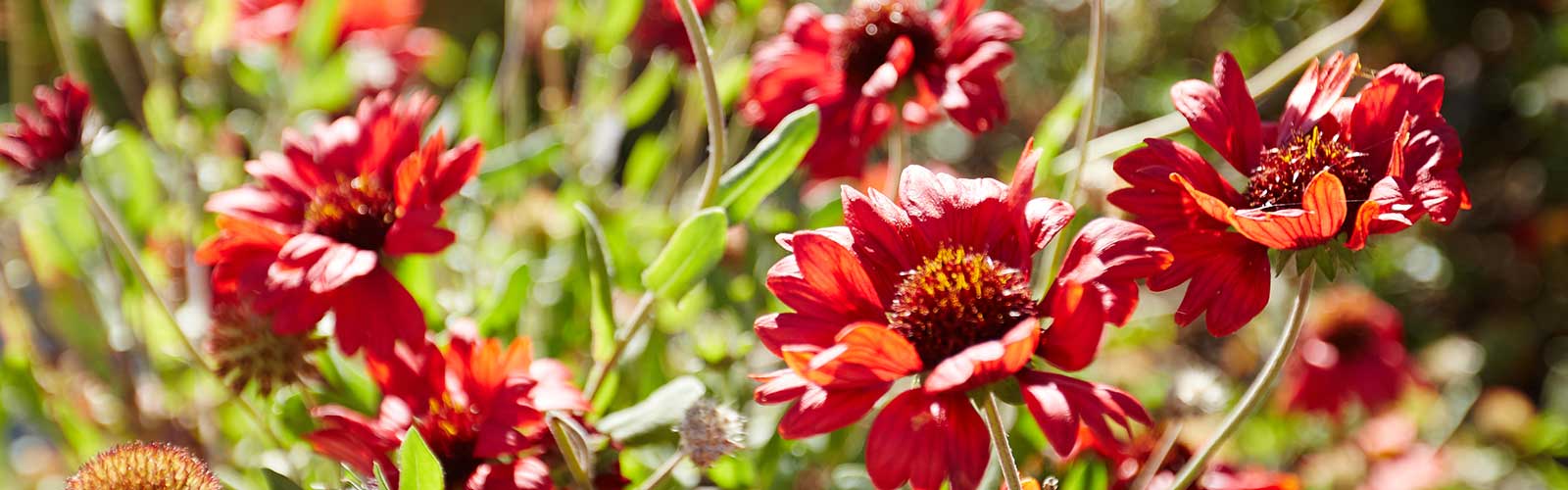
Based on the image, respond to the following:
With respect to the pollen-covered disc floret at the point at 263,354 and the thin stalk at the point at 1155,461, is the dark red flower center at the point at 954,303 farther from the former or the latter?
the pollen-covered disc floret at the point at 263,354

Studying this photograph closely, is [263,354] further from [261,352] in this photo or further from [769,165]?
[769,165]

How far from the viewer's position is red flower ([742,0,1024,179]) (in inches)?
30.0

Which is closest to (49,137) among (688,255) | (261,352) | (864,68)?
(261,352)

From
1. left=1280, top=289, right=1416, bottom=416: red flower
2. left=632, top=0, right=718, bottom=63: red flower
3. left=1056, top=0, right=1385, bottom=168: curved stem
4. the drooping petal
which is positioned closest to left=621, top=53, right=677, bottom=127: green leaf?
left=632, top=0, right=718, bottom=63: red flower

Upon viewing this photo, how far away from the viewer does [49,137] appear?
0.68 metres

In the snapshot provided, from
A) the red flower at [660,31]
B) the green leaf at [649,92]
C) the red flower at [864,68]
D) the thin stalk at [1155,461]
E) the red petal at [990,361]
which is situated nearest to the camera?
the red petal at [990,361]

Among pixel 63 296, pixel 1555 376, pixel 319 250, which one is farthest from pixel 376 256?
pixel 1555 376

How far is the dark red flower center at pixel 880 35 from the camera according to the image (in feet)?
2.63

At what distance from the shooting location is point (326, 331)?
0.80m

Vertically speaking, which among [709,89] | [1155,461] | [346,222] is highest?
[709,89]

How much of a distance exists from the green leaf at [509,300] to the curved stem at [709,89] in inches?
6.0

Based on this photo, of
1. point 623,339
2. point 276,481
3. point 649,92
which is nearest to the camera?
point 276,481

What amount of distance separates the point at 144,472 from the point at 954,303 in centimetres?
36

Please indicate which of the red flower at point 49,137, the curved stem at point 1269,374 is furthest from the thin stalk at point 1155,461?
the red flower at point 49,137
